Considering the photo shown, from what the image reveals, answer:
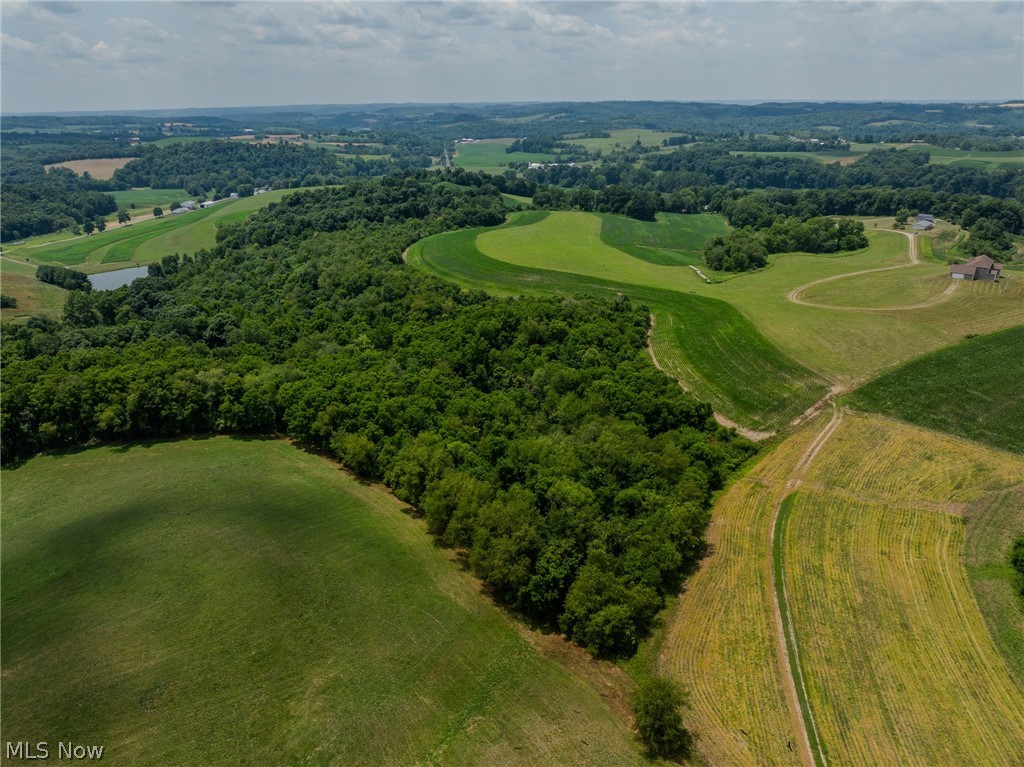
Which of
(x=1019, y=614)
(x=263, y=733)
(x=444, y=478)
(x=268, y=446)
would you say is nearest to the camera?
(x=263, y=733)

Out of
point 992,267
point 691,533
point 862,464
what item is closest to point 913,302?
point 992,267

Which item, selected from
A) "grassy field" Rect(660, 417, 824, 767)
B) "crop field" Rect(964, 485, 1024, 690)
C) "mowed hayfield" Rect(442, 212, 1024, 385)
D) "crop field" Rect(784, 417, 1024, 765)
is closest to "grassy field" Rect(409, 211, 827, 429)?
"mowed hayfield" Rect(442, 212, 1024, 385)

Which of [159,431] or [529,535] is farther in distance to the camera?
[159,431]

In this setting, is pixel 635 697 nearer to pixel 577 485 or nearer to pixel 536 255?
pixel 577 485

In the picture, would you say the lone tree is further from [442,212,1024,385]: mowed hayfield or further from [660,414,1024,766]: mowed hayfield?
[442,212,1024,385]: mowed hayfield

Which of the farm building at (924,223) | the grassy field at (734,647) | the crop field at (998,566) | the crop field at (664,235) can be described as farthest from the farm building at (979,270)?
the grassy field at (734,647)

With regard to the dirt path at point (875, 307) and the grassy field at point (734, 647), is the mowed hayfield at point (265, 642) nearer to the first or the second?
the grassy field at point (734, 647)
